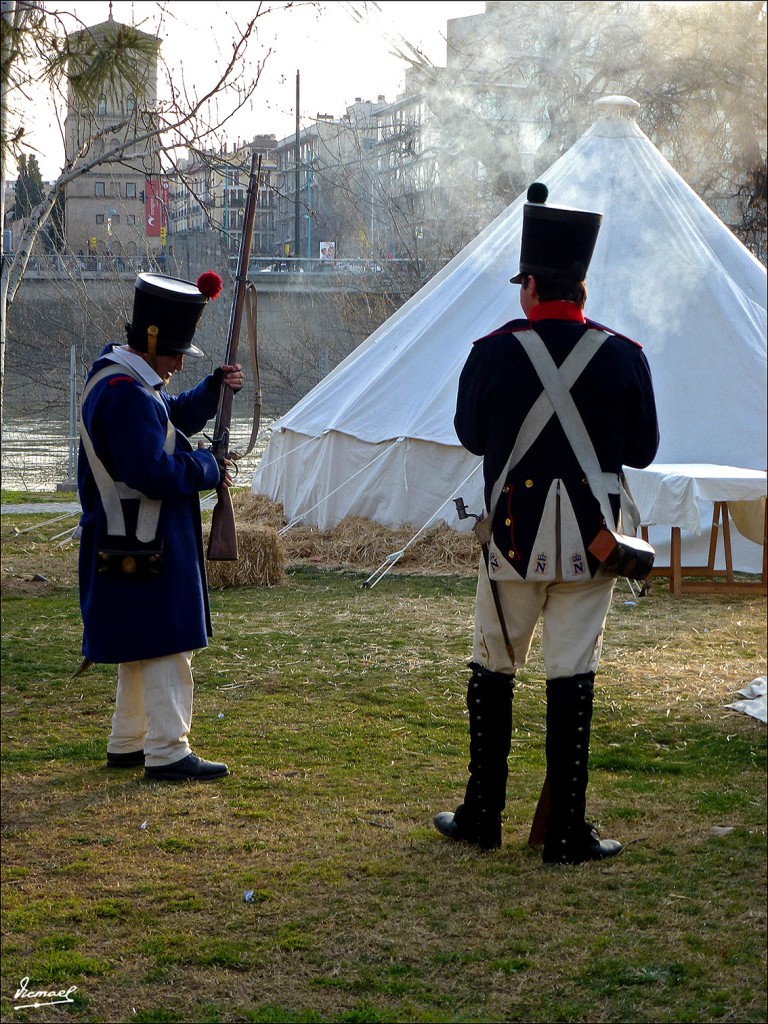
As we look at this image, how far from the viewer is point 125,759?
12.7ft

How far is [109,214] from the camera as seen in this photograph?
271 cm

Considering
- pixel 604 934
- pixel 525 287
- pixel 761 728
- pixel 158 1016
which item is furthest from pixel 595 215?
pixel 761 728

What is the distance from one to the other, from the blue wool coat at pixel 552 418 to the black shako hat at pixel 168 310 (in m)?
0.67

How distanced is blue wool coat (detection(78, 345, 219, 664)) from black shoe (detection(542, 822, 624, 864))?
3.75 ft

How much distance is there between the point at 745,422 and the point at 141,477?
6.06 meters

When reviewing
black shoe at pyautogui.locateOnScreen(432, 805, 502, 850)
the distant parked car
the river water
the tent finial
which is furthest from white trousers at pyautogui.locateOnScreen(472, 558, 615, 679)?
the river water

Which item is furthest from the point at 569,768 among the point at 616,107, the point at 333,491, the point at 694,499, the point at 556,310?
the point at 616,107

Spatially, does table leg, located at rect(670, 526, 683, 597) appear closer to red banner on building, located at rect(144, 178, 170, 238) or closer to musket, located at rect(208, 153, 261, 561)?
red banner on building, located at rect(144, 178, 170, 238)

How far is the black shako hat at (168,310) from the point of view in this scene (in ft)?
9.65

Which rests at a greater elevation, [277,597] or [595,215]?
[595,215]

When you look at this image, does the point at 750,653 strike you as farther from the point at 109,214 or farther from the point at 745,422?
the point at 109,214

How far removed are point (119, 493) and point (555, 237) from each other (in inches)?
50.7

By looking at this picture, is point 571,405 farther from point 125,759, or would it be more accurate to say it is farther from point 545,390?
point 125,759

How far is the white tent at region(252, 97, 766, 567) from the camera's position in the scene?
28.0ft
